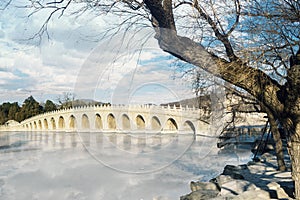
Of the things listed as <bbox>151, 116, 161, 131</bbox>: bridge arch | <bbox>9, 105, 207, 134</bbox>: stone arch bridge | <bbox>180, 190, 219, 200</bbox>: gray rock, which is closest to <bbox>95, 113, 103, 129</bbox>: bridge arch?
<bbox>9, 105, 207, 134</bbox>: stone arch bridge

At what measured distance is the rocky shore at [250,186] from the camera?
4.17 meters

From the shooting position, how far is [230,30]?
3.33 metres

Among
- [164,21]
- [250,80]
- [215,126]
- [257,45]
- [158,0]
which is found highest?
[158,0]

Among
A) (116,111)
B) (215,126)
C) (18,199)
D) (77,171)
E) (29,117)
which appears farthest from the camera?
(29,117)

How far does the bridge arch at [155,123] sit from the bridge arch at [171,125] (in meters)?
0.62

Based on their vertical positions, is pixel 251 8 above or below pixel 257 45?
above

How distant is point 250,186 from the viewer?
16.2 feet

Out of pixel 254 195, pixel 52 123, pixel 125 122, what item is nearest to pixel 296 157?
pixel 254 195

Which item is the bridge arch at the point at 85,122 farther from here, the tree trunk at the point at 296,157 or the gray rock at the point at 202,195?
the tree trunk at the point at 296,157

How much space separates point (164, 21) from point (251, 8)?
97 cm

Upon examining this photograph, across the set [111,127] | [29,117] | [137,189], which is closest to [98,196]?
[137,189]

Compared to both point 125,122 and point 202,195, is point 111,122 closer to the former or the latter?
point 125,122

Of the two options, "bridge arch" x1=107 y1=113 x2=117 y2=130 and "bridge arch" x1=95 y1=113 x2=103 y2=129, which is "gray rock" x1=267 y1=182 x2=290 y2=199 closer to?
"bridge arch" x1=107 y1=113 x2=117 y2=130

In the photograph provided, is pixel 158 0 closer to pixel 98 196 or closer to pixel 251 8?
pixel 251 8
